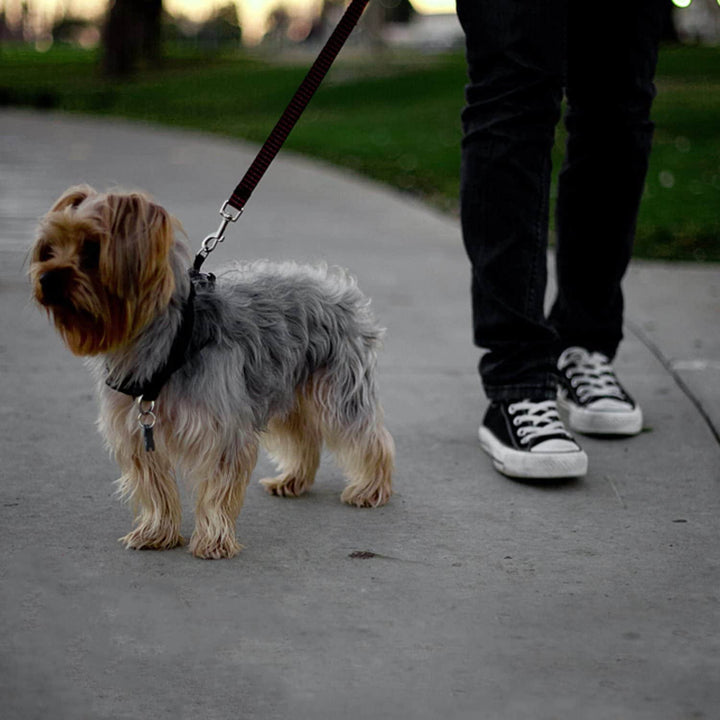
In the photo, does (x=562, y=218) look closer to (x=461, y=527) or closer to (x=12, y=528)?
(x=461, y=527)

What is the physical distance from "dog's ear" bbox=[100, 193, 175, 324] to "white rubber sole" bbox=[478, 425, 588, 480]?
1478 millimetres

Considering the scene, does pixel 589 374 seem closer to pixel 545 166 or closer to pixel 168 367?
pixel 545 166

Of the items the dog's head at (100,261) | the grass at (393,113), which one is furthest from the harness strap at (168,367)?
the grass at (393,113)

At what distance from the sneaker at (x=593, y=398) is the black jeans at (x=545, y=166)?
0.10 meters

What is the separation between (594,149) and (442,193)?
7689mm

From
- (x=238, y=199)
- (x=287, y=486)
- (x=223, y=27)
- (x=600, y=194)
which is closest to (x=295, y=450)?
(x=287, y=486)

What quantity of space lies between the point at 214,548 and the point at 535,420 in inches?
51.9

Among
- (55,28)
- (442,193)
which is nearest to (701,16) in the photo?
(55,28)

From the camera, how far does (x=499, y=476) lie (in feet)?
13.4

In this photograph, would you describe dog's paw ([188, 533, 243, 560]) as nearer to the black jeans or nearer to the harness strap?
the harness strap

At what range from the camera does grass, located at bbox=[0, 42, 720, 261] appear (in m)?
11.2

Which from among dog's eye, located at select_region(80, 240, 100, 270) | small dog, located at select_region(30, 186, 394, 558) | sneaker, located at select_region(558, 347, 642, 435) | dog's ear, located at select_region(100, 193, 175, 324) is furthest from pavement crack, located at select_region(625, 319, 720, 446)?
dog's eye, located at select_region(80, 240, 100, 270)

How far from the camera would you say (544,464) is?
3.93 metres

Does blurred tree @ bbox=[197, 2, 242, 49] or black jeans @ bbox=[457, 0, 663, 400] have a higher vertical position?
black jeans @ bbox=[457, 0, 663, 400]
